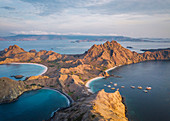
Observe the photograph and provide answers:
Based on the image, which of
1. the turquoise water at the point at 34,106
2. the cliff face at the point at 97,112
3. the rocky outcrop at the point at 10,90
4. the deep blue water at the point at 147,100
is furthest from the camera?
the rocky outcrop at the point at 10,90

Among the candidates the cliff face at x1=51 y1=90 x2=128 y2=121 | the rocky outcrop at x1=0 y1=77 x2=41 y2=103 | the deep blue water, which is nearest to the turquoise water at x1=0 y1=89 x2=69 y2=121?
the rocky outcrop at x1=0 y1=77 x2=41 y2=103

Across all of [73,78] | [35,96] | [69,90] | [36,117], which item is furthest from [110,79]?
[36,117]

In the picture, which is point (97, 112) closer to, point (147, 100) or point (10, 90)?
point (147, 100)

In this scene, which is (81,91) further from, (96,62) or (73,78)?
(96,62)

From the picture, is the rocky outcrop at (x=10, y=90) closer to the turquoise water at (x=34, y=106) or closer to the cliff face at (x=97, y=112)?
the turquoise water at (x=34, y=106)

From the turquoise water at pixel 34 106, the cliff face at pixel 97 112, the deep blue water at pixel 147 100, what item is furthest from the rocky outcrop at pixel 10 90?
the deep blue water at pixel 147 100

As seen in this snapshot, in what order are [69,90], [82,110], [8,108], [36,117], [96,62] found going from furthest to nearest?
[96,62]
[69,90]
[8,108]
[36,117]
[82,110]

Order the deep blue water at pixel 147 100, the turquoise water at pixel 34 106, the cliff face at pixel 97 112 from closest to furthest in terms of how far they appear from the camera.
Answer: the cliff face at pixel 97 112 → the turquoise water at pixel 34 106 → the deep blue water at pixel 147 100

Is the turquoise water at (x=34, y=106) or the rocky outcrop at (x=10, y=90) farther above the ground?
the rocky outcrop at (x=10, y=90)

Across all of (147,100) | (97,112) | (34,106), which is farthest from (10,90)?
(147,100)
